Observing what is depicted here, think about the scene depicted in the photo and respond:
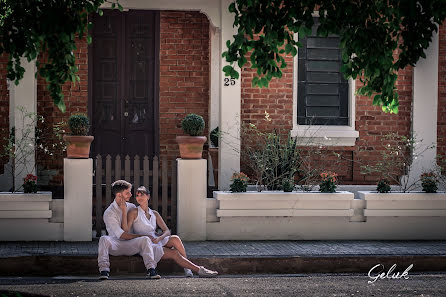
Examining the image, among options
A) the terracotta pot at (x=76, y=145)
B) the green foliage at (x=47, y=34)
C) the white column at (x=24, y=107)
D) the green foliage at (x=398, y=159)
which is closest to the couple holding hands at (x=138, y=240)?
the terracotta pot at (x=76, y=145)

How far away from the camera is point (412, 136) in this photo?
13.7 meters

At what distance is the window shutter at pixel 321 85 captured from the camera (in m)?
14.0

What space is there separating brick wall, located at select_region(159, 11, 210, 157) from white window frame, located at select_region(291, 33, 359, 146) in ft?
5.45

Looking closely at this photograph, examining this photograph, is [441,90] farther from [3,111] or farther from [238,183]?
[3,111]

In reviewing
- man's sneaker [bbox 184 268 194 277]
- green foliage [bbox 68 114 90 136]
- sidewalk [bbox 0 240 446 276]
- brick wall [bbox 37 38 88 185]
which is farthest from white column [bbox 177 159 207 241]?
brick wall [bbox 37 38 88 185]

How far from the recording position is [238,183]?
1212cm

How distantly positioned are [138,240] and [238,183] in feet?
8.83

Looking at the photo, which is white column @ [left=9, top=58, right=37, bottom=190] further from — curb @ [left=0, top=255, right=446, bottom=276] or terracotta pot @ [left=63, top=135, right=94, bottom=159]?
curb @ [left=0, top=255, right=446, bottom=276]

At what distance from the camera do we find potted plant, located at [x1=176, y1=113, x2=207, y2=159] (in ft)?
39.3

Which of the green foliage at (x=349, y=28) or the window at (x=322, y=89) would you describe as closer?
the green foliage at (x=349, y=28)

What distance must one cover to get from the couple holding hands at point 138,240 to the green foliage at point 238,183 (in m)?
2.17

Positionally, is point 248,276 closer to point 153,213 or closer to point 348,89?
point 153,213

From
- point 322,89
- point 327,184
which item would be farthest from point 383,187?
point 322,89

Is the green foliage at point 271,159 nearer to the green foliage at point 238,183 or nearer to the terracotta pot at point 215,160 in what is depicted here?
the green foliage at point 238,183
